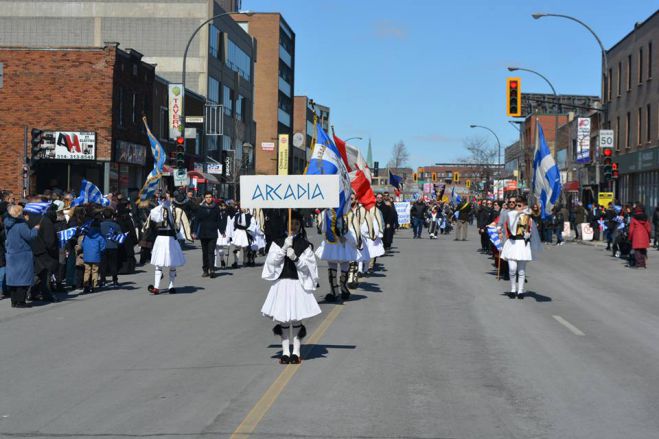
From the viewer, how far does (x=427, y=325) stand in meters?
13.1

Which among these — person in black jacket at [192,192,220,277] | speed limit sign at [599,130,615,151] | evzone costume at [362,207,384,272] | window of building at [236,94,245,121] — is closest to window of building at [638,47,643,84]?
speed limit sign at [599,130,615,151]

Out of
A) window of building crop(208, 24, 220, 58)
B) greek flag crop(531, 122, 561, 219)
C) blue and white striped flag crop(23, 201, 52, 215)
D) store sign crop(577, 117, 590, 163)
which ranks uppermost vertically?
window of building crop(208, 24, 220, 58)

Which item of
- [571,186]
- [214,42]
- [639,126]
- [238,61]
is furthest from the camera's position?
[238,61]

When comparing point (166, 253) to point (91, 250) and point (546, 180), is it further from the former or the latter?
point (546, 180)

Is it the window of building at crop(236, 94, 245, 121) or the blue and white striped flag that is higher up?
the window of building at crop(236, 94, 245, 121)

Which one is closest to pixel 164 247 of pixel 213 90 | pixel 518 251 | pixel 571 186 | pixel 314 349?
pixel 518 251

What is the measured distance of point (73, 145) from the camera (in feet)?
132

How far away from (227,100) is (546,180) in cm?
4817

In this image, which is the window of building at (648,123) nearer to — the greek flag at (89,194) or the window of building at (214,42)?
the window of building at (214,42)

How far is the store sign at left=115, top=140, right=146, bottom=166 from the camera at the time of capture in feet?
137

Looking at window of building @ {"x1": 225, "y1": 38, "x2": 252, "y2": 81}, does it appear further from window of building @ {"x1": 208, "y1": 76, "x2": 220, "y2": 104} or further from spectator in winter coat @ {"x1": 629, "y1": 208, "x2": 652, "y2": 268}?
spectator in winter coat @ {"x1": 629, "y1": 208, "x2": 652, "y2": 268}

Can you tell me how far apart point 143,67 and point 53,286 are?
28874 millimetres

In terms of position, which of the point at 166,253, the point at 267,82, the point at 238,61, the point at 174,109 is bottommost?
the point at 166,253

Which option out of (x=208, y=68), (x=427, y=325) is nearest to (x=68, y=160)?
(x=208, y=68)
